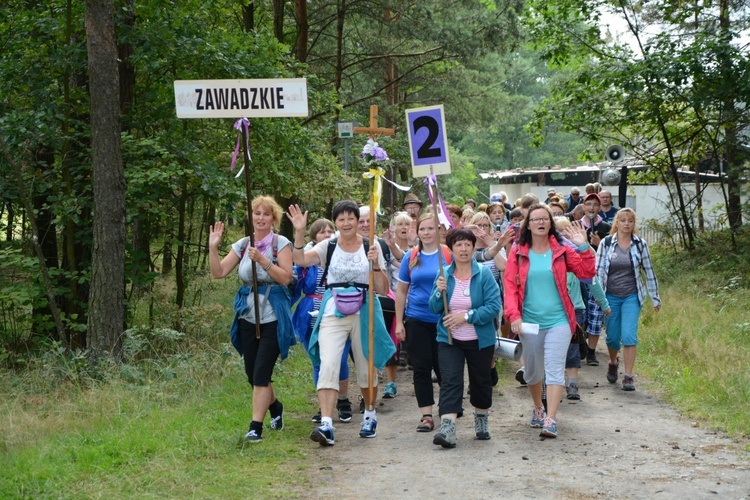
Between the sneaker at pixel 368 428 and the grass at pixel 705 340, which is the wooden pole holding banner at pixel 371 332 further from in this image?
the grass at pixel 705 340

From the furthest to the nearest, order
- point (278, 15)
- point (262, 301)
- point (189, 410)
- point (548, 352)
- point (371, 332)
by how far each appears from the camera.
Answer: point (278, 15) → point (189, 410) → point (371, 332) → point (548, 352) → point (262, 301)

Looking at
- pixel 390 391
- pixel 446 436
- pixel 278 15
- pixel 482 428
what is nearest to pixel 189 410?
pixel 390 391

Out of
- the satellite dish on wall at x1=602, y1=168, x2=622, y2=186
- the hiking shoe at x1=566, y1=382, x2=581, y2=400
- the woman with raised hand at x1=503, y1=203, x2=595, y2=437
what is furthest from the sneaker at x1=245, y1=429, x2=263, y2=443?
the satellite dish on wall at x1=602, y1=168, x2=622, y2=186

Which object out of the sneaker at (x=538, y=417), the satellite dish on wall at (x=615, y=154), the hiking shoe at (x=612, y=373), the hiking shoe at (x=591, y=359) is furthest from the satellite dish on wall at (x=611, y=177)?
the sneaker at (x=538, y=417)

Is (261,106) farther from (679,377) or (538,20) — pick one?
(538,20)

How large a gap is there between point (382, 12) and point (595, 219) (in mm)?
14336

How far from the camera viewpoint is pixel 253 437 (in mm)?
7199

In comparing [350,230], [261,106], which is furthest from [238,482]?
[261,106]

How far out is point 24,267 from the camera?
11.4 metres

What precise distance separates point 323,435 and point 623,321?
159 inches

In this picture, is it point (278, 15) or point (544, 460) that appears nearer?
point (544, 460)

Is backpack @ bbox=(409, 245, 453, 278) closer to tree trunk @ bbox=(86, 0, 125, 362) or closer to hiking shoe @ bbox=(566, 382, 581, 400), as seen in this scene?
hiking shoe @ bbox=(566, 382, 581, 400)

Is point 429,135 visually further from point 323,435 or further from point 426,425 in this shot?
point 323,435

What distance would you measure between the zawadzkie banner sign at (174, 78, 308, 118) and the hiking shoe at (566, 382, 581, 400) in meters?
3.93
